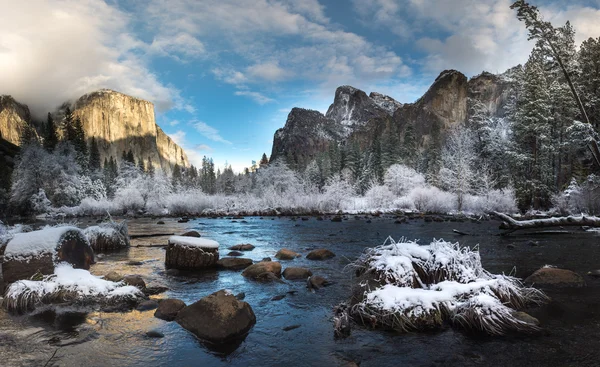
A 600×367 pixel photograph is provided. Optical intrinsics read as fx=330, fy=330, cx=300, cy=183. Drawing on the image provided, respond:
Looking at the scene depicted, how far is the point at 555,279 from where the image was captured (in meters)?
8.27

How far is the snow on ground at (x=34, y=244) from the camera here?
7734 mm

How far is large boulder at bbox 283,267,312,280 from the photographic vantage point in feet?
31.1

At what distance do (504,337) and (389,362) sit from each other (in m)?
2.18

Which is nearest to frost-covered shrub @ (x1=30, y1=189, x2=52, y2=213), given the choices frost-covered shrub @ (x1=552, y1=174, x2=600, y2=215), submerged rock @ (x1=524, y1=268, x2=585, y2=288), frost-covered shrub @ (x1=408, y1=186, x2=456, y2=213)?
frost-covered shrub @ (x1=408, y1=186, x2=456, y2=213)

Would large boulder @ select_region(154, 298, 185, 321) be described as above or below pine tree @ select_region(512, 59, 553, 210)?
below

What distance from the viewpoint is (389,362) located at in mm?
4730

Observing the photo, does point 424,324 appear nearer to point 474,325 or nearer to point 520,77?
point 474,325

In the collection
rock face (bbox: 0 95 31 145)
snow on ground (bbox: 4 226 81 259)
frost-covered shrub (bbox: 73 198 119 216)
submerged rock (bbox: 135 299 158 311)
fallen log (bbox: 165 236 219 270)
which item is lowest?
submerged rock (bbox: 135 299 158 311)

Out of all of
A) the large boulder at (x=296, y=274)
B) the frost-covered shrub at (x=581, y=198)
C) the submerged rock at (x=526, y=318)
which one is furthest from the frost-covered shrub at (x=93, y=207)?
the frost-covered shrub at (x=581, y=198)

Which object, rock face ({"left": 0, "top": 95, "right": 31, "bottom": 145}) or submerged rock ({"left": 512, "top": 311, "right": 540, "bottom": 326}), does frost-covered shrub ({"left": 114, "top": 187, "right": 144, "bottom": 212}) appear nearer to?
submerged rock ({"left": 512, "top": 311, "right": 540, "bottom": 326})

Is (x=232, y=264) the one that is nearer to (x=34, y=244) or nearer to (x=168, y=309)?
(x=168, y=309)

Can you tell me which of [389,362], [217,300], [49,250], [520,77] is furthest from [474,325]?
[520,77]

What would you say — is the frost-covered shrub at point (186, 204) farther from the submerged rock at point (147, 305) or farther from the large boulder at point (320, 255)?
the submerged rock at point (147, 305)

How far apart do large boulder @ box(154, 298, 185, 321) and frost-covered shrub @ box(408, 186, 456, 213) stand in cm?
3591
